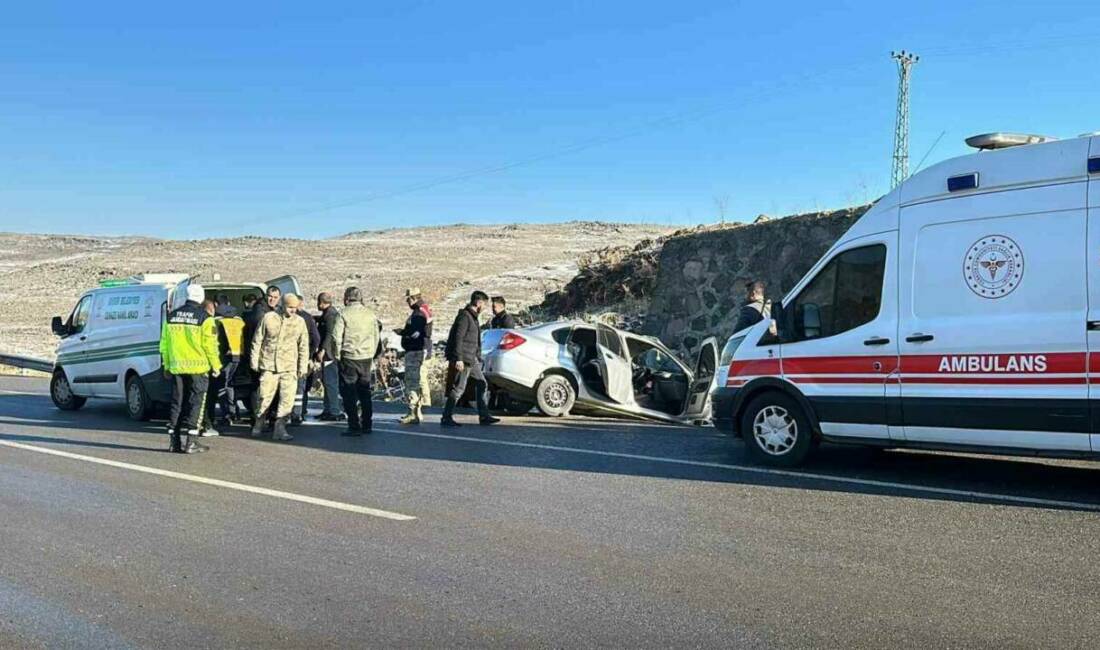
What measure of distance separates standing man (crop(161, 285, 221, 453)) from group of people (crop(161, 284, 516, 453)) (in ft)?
0.03

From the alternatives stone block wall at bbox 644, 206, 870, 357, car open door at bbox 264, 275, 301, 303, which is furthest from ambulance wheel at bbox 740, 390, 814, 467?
stone block wall at bbox 644, 206, 870, 357

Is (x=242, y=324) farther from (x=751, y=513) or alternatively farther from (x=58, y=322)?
(x=751, y=513)

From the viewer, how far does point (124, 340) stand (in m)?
13.7

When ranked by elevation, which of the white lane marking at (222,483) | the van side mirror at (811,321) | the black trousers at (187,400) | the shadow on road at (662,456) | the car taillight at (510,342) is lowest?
the white lane marking at (222,483)

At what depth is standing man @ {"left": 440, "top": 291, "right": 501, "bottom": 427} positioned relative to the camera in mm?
12359

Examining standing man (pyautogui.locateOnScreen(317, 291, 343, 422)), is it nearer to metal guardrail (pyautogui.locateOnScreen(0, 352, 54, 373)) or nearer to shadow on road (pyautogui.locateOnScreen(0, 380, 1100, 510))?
shadow on road (pyautogui.locateOnScreen(0, 380, 1100, 510))

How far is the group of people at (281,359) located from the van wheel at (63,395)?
3.02m

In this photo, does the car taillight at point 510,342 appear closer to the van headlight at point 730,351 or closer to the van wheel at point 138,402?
the van headlight at point 730,351

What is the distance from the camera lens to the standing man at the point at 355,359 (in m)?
11.7

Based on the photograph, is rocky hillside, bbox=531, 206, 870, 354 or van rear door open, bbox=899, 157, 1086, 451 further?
rocky hillside, bbox=531, 206, 870, 354

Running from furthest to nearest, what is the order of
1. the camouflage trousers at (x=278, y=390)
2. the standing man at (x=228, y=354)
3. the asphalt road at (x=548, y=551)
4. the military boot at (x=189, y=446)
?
the standing man at (x=228, y=354) → the camouflage trousers at (x=278, y=390) → the military boot at (x=189, y=446) → the asphalt road at (x=548, y=551)

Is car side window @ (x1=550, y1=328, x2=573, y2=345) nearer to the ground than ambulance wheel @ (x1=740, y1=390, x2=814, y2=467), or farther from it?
farther from it

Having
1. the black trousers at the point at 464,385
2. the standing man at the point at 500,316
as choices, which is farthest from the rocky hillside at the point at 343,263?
the black trousers at the point at 464,385

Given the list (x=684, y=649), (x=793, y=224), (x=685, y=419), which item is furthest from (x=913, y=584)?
(x=793, y=224)
